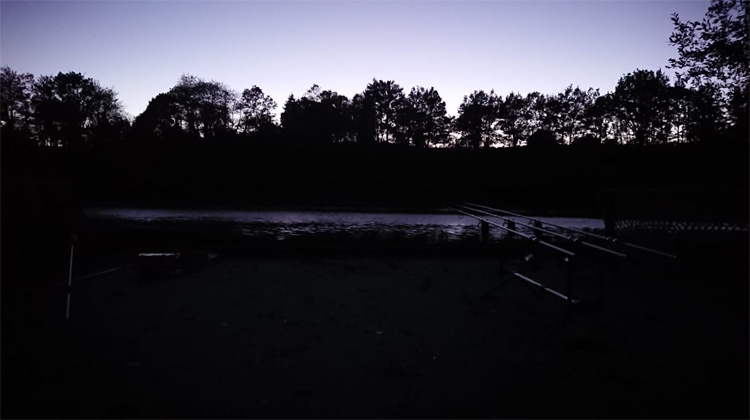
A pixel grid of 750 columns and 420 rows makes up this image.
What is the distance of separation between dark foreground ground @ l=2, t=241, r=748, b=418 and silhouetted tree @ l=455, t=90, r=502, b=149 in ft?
256

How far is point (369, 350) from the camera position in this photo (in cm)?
404

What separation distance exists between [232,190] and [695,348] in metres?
34.2

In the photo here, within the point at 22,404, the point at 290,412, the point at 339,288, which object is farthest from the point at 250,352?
the point at 339,288

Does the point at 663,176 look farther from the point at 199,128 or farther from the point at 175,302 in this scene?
the point at 199,128

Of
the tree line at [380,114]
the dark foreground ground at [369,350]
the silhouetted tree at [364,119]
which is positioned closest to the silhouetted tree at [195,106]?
the tree line at [380,114]

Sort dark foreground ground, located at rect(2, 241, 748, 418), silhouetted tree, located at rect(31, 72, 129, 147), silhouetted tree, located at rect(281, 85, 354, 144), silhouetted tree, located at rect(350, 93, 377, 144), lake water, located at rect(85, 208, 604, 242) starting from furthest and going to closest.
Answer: silhouetted tree, located at rect(350, 93, 377, 144) → silhouetted tree, located at rect(281, 85, 354, 144) → silhouetted tree, located at rect(31, 72, 129, 147) → lake water, located at rect(85, 208, 604, 242) → dark foreground ground, located at rect(2, 241, 748, 418)

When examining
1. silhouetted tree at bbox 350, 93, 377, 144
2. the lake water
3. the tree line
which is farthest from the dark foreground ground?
silhouetted tree at bbox 350, 93, 377, 144

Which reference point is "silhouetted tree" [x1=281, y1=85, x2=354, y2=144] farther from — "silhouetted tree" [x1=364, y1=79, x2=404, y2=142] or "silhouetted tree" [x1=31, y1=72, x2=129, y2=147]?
"silhouetted tree" [x1=31, y1=72, x2=129, y2=147]

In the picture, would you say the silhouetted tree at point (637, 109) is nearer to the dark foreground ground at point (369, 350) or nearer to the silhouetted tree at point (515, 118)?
the silhouetted tree at point (515, 118)

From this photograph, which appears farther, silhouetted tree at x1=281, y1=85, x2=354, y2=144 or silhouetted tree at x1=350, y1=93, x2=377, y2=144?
silhouetted tree at x1=350, y1=93, x2=377, y2=144

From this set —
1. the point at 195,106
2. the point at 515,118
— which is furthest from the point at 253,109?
the point at 515,118

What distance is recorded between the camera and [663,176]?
29453mm

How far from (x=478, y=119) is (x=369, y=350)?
83245 mm

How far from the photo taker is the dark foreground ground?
118 inches
